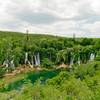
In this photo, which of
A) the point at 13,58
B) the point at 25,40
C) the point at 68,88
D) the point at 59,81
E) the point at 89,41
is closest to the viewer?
the point at 68,88

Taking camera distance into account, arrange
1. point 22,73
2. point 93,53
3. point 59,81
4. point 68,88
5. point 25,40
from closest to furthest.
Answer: point 68,88 → point 59,81 → point 22,73 → point 93,53 → point 25,40

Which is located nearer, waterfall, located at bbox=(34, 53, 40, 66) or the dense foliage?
the dense foliage

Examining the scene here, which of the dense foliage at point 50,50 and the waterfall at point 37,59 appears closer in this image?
the dense foliage at point 50,50

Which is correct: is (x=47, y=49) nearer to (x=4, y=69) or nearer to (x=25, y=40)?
(x=25, y=40)

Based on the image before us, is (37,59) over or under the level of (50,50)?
under

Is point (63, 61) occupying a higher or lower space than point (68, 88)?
lower

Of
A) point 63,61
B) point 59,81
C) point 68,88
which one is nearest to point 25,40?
point 63,61

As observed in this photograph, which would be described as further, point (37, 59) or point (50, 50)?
point (50, 50)

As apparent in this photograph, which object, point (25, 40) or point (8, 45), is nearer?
point (8, 45)

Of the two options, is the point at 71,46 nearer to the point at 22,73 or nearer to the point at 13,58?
the point at 13,58
